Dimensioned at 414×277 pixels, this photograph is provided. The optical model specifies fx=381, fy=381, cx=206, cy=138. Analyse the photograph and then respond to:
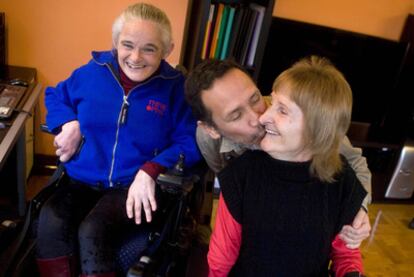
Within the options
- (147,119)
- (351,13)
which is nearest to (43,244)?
(147,119)

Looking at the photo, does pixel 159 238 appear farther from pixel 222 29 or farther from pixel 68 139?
pixel 222 29

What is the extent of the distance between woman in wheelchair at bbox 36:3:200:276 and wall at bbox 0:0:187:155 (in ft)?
2.85

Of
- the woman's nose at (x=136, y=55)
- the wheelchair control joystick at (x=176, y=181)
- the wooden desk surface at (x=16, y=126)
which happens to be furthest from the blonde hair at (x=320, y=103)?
the wooden desk surface at (x=16, y=126)

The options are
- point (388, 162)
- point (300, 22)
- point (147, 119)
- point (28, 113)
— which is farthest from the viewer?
point (388, 162)

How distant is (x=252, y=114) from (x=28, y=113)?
1018 millimetres

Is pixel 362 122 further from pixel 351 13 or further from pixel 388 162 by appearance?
pixel 351 13

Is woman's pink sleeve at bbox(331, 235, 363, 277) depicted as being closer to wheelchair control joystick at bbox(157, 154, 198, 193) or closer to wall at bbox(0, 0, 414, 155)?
wheelchair control joystick at bbox(157, 154, 198, 193)

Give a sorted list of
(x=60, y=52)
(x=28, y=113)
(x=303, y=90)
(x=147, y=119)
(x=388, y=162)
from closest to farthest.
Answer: (x=303, y=90) < (x=147, y=119) < (x=28, y=113) < (x=60, y=52) < (x=388, y=162)

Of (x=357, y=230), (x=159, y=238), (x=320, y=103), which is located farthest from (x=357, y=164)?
(x=159, y=238)

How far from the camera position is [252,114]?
1091mm

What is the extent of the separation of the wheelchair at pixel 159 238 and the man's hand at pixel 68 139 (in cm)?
11

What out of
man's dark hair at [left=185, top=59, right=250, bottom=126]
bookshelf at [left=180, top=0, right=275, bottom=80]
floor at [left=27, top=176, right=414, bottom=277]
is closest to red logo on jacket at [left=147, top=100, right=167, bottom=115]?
man's dark hair at [left=185, top=59, right=250, bottom=126]

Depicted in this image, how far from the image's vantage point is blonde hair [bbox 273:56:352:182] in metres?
0.93

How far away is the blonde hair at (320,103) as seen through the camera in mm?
930
